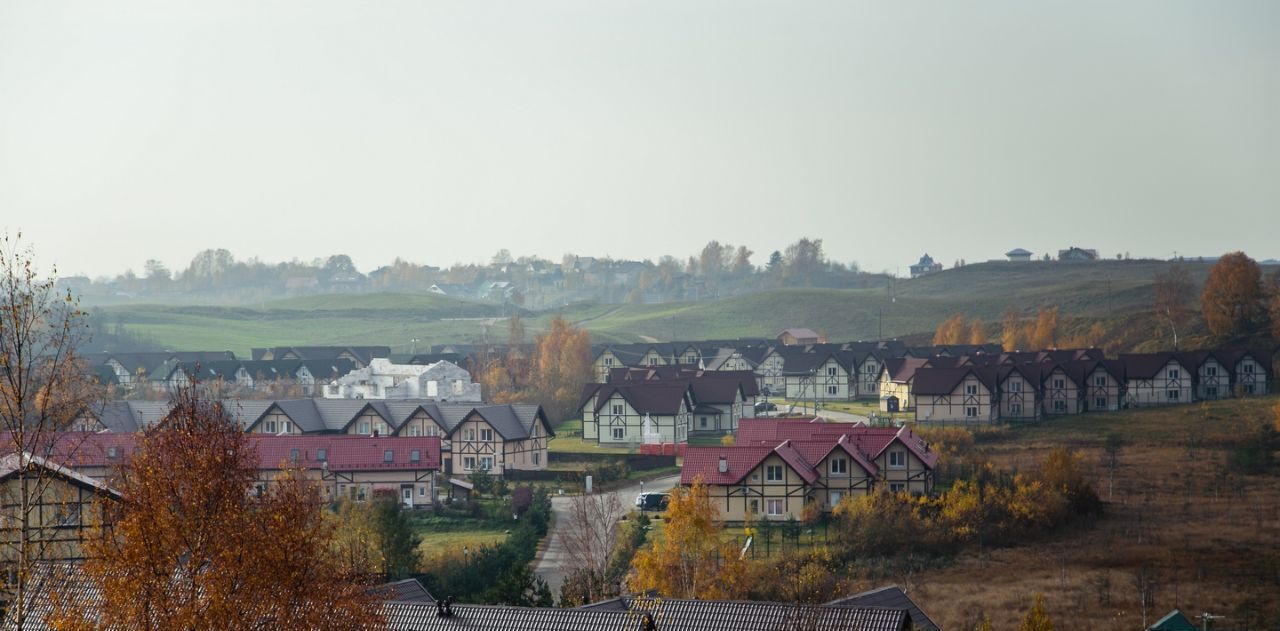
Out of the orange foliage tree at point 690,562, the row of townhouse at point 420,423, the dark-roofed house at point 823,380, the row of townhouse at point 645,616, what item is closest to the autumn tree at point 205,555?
the row of townhouse at point 645,616

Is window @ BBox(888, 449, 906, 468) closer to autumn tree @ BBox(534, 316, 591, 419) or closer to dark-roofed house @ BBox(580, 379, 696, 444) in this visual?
dark-roofed house @ BBox(580, 379, 696, 444)

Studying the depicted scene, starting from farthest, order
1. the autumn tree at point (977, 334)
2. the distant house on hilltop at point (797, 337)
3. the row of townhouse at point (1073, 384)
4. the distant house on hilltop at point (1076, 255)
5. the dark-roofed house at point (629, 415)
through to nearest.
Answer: the distant house on hilltop at point (1076, 255)
the distant house on hilltop at point (797, 337)
the autumn tree at point (977, 334)
the row of townhouse at point (1073, 384)
the dark-roofed house at point (629, 415)

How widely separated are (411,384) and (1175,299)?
49.4 meters

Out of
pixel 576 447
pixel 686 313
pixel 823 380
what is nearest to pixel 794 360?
pixel 823 380

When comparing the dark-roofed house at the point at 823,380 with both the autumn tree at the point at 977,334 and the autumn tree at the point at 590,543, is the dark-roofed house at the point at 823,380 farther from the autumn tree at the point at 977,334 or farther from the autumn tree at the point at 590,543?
the autumn tree at the point at 590,543

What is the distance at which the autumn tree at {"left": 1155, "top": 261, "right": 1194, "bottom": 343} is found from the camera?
89.4 m

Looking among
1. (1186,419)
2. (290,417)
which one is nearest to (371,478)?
(290,417)

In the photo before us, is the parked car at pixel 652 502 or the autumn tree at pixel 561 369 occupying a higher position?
the autumn tree at pixel 561 369

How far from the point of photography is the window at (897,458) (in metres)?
44.6

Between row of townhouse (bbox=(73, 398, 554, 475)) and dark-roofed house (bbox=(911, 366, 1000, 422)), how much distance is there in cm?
2014

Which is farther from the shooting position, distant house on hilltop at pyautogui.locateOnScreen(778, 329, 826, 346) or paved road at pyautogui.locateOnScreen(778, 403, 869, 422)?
distant house on hilltop at pyautogui.locateOnScreen(778, 329, 826, 346)

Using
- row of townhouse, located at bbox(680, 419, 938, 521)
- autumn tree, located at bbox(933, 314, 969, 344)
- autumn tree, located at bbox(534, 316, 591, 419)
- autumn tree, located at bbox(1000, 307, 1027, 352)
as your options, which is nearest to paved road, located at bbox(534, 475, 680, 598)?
row of townhouse, located at bbox(680, 419, 938, 521)

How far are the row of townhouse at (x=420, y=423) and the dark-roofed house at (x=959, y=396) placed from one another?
793 inches

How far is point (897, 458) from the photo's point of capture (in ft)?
146
